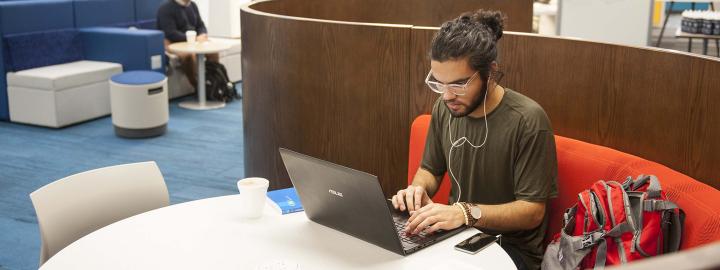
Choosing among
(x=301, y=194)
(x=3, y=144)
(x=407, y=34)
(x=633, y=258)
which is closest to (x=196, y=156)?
(x=3, y=144)

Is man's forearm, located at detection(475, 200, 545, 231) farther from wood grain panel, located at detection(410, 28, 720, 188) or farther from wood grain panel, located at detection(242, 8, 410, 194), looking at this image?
wood grain panel, located at detection(242, 8, 410, 194)

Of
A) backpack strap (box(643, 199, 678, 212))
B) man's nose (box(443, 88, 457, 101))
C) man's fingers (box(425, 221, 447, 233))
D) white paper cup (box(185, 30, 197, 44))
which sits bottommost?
man's fingers (box(425, 221, 447, 233))

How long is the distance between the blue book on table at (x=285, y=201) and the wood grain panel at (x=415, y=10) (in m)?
2.84

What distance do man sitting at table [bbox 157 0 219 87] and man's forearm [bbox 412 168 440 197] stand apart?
5.40m

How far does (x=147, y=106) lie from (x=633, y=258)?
4.82 m

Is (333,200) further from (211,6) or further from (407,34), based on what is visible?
(211,6)

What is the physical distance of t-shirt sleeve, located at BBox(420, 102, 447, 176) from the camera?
102 inches

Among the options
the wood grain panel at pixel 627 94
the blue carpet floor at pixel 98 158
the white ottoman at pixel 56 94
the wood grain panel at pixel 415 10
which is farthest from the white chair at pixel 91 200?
the white ottoman at pixel 56 94

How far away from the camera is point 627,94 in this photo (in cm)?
258

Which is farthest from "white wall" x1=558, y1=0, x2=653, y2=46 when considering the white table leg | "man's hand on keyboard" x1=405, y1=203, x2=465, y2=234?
"man's hand on keyboard" x1=405, y1=203, x2=465, y2=234

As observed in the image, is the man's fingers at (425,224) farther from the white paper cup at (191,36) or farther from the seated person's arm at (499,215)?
the white paper cup at (191,36)

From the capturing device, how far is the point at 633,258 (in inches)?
76.8

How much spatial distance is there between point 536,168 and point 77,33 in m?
5.93

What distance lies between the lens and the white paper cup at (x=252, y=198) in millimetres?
2143
